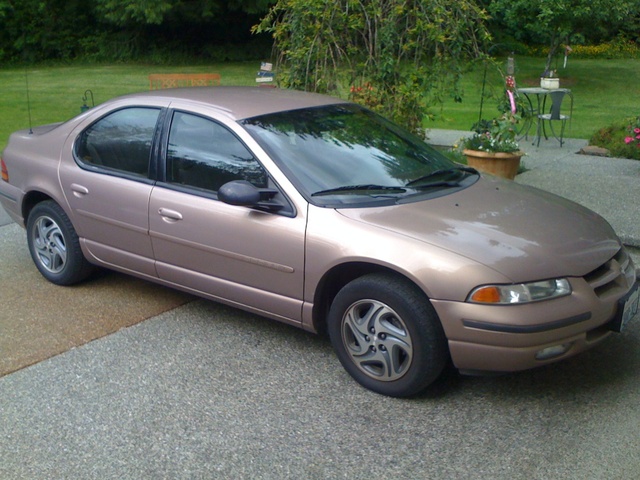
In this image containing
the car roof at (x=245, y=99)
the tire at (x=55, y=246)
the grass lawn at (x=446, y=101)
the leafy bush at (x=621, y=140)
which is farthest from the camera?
the grass lawn at (x=446, y=101)

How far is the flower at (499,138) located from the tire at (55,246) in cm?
454

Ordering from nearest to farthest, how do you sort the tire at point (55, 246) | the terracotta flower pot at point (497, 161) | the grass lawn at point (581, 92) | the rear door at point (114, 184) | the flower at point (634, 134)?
the rear door at point (114, 184) → the tire at point (55, 246) → the terracotta flower pot at point (497, 161) → the flower at point (634, 134) → the grass lawn at point (581, 92)

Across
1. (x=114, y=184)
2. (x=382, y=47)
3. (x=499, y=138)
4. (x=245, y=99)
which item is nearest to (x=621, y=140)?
(x=499, y=138)

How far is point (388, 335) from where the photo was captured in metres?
4.11

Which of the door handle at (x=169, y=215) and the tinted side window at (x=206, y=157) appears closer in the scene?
the tinted side window at (x=206, y=157)

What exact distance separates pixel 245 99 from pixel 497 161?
3.93 m

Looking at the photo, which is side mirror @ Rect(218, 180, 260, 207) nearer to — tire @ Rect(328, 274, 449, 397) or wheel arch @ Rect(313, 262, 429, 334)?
wheel arch @ Rect(313, 262, 429, 334)

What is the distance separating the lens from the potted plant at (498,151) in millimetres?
8391

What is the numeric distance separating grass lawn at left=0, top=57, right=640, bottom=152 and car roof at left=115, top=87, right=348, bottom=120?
15.0ft

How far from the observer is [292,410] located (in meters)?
4.05

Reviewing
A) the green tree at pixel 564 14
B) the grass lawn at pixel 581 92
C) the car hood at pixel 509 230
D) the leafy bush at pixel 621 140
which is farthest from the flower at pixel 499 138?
the green tree at pixel 564 14

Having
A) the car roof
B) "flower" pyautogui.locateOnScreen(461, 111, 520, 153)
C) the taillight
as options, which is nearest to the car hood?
the car roof

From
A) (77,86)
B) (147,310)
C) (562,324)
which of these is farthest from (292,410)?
(77,86)

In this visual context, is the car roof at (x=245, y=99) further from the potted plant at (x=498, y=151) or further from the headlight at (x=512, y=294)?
the potted plant at (x=498, y=151)
